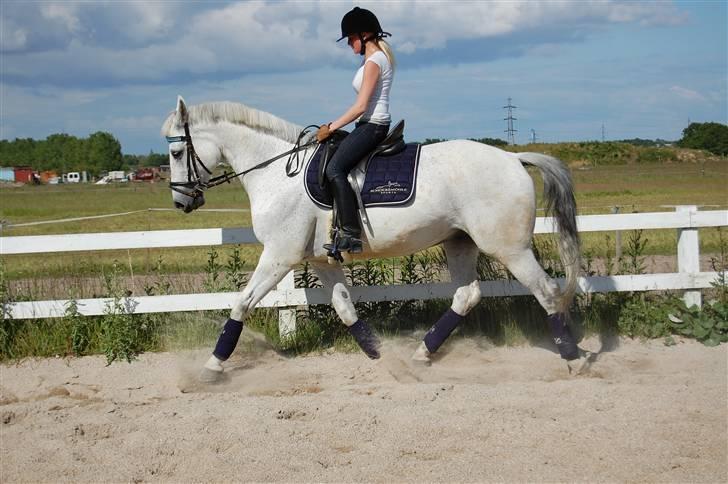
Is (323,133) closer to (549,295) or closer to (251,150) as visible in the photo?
(251,150)

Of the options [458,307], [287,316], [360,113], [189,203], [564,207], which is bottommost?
[287,316]

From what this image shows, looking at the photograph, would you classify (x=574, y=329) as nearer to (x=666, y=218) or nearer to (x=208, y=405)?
(x=666, y=218)

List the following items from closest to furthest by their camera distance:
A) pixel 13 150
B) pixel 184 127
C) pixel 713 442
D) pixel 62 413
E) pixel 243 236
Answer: pixel 713 442
pixel 62 413
pixel 184 127
pixel 243 236
pixel 13 150

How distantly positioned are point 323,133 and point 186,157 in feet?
4.41

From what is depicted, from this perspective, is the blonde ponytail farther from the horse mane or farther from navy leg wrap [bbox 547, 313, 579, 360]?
navy leg wrap [bbox 547, 313, 579, 360]

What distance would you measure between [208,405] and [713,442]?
3.67 meters

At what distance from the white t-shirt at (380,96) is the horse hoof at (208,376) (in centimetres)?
261

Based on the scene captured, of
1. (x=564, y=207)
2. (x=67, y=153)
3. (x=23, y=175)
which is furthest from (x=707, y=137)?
(x=67, y=153)

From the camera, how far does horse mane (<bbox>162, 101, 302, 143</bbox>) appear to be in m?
7.07

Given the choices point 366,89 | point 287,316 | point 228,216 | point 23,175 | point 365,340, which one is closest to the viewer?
point 366,89

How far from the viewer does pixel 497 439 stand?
4.99m

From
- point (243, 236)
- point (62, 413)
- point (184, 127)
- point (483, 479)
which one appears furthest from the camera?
point (243, 236)

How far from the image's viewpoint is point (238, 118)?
710cm

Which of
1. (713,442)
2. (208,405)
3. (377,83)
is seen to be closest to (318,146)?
(377,83)
